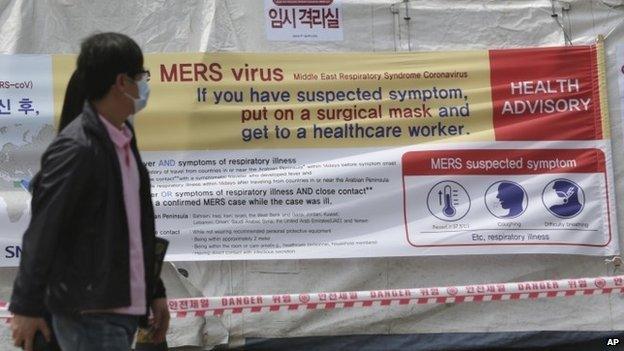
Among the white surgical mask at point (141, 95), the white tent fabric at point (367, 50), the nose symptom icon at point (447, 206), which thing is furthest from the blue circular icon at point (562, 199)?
the white surgical mask at point (141, 95)

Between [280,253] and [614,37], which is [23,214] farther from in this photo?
[614,37]

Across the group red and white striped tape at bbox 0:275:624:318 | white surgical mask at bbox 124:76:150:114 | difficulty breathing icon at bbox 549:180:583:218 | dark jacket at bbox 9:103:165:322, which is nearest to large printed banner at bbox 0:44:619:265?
difficulty breathing icon at bbox 549:180:583:218

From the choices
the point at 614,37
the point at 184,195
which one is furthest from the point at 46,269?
the point at 614,37

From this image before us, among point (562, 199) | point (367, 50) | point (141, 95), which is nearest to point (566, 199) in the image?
point (562, 199)

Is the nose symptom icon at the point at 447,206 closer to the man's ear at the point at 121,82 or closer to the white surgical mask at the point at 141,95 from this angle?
the white surgical mask at the point at 141,95

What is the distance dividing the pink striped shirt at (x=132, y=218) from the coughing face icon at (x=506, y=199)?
3.63m

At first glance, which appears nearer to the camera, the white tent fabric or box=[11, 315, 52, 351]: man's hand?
box=[11, 315, 52, 351]: man's hand

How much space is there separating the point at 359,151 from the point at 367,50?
27.8 inches

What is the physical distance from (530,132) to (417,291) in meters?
1.31

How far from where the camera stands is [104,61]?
2.84 m

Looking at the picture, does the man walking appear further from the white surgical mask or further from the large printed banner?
the large printed banner

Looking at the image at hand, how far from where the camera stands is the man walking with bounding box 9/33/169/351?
8.73ft

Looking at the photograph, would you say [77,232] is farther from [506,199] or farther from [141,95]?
[506,199]

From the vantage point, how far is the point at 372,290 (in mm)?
6094
